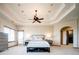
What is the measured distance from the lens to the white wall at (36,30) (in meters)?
14.3

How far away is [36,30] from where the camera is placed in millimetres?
14430

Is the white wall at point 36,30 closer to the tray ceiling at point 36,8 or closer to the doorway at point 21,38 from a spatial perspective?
the doorway at point 21,38

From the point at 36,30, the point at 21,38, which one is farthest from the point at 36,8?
the point at 21,38

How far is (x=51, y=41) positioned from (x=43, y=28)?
1.89 metres

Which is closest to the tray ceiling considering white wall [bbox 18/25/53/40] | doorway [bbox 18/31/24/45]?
white wall [bbox 18/25/53/40]

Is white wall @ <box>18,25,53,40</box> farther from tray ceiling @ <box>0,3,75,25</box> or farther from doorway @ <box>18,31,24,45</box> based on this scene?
tray ceiling @ <box>0,3,75,25</box>

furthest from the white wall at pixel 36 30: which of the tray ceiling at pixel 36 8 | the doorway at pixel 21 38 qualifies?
the tray ceiling at pixel 36 8

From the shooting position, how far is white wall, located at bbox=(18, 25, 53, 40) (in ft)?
46.9

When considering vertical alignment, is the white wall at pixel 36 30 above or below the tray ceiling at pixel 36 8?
below

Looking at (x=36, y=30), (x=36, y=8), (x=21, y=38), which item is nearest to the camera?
(x=36, y=8)

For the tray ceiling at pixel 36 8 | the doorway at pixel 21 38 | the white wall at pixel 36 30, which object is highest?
the tray ceiling at pixel 36 8

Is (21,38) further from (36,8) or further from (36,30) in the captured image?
(36,8)
